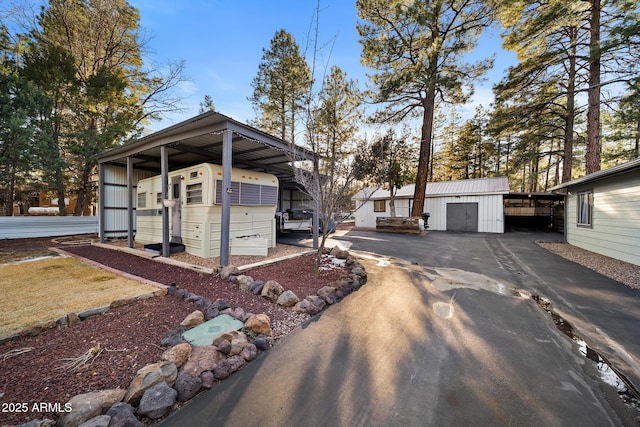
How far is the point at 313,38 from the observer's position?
3.81 m

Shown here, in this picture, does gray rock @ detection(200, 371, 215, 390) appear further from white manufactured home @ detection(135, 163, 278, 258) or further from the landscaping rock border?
white manufactured home @ detection(135, 163, 278, 258)

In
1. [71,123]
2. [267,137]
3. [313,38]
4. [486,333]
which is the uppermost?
[71,123]

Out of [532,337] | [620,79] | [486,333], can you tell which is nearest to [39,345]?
[486,333]

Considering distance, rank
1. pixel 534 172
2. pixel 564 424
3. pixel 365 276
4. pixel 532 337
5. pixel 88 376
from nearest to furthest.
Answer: pixel 564 424
pixel 88 376
pixel 532 337
pixel 365 276
pixel 534 172

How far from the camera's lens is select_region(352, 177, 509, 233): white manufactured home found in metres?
12.7

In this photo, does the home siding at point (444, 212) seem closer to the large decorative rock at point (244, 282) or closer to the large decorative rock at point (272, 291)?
the large decorative rock at point (244, 282)

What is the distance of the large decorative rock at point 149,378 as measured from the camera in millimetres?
1595

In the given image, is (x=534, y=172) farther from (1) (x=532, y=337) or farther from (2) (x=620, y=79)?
(1) (x=532, y=337)

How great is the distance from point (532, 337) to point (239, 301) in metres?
3.59

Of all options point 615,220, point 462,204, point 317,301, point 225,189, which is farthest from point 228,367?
point 462,204

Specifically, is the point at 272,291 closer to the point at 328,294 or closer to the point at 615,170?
the point at 328,294

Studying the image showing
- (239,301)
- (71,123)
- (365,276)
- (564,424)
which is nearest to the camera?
(564,424)

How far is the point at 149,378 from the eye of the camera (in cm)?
169

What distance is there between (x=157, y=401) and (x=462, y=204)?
51.1ft
